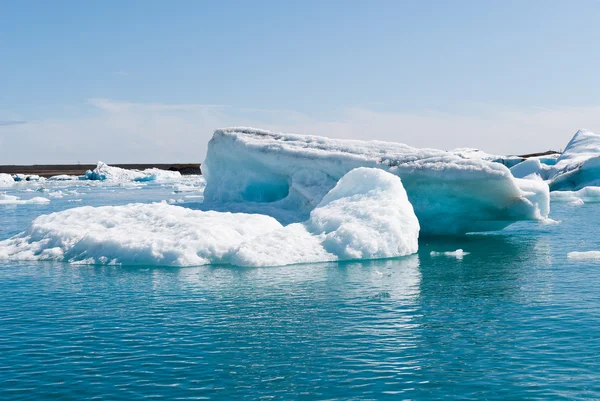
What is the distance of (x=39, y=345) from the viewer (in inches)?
334

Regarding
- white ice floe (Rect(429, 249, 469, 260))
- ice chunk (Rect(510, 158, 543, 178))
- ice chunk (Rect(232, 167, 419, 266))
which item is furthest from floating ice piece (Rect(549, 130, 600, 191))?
ice chunk (Rect(232, 167, 419, 266))

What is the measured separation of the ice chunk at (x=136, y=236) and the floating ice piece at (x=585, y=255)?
7.42m

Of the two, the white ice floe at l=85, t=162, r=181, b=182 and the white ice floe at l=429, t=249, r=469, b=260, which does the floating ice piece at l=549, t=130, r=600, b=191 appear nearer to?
the white ice floe at l=429, t=249, r=469, b=260

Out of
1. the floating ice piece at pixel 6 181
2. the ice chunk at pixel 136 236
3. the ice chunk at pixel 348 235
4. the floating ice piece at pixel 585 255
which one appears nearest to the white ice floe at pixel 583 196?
the floating ice piece at pixel 585 255

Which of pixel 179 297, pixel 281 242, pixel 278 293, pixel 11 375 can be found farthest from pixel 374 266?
pixel 11 375

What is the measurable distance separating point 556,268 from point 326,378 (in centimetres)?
861

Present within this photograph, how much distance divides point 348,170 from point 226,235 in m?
7.02

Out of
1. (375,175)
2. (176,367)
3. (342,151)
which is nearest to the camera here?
(176,367)

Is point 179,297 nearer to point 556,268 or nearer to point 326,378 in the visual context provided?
point 326,378

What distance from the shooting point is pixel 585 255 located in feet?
49.0

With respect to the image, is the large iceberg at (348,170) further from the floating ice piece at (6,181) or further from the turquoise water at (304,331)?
the floating ice piece at (6,181)

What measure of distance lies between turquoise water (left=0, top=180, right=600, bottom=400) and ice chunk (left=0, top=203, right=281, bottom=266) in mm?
599

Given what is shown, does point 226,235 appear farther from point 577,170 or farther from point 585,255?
point 577,170

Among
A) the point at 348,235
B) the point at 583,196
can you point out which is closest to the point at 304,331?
the point at 348,235
